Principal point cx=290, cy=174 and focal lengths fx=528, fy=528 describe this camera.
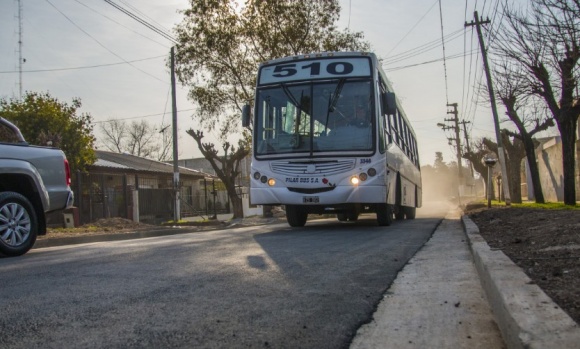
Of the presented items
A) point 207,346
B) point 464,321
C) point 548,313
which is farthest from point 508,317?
point 207,346

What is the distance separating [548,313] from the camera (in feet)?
8.06

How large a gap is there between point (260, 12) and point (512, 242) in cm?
2161

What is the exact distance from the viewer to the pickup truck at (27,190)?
6.88 m

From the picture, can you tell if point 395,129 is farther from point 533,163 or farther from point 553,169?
point 553,169

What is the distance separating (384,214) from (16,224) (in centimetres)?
686

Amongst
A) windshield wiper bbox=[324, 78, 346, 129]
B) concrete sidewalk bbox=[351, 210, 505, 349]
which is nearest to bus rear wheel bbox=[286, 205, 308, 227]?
windshield wiper bbox=[324, 78, 346, 129]

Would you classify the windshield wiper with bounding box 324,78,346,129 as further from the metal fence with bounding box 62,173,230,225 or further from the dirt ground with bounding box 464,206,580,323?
the metal fence with bounding box 62,173,230,225

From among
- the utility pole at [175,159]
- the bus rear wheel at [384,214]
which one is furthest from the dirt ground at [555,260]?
the utility pole at [175,159]

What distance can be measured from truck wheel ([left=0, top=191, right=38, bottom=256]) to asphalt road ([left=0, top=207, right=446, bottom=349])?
689mm

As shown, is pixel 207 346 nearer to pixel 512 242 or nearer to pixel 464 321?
pixel 464 321

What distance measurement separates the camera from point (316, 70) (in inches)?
411

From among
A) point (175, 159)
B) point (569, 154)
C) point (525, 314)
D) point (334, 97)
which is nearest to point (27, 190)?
point (334, 97)

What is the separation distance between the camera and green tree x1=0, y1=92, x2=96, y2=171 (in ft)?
71.9

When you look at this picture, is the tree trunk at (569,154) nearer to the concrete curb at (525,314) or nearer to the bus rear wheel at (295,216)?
the bus rear wheel at (295,216)
